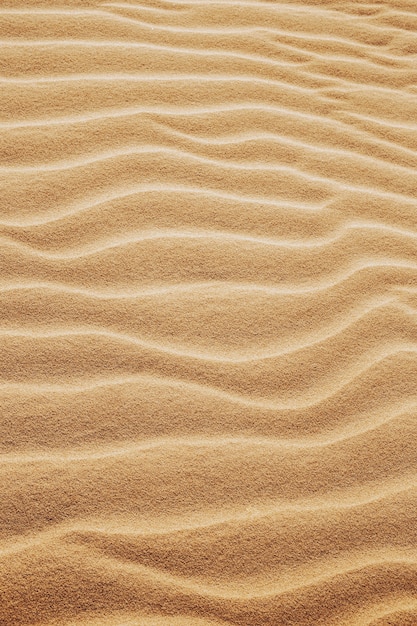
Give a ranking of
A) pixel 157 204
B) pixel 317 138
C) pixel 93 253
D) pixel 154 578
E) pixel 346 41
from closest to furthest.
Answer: pixel 154 578 < pixel 93 253 < pixel 157 204 < pixel 317 138 < pixel 346 41

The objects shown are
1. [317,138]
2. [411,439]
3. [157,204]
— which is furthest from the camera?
[317,138]

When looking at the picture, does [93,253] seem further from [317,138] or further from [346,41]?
[346,41]

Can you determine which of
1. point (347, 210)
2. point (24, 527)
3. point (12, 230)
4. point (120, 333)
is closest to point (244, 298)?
point (120, 333)

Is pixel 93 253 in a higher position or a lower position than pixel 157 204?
lower

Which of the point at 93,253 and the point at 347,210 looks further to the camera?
the point at 347,210

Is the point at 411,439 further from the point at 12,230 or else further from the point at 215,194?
the point at 12,230

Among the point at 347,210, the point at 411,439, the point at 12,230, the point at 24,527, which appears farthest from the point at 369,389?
the point at 12,230

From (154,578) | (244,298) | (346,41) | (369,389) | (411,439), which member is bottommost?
(154,578)
